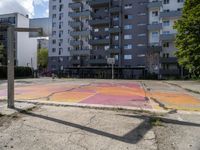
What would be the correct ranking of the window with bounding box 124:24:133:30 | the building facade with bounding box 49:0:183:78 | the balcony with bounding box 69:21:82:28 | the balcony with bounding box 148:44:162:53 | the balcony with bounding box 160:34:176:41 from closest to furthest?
the balcony with bounding box 160:34:176:41
the balcony with bounding box 148:44:162:53
the building facade with bounding box 49:0:183:78
the window with bounding box 124:24:133:30
the balcony with bounding box 69:21:82:28

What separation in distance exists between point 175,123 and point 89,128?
2474 mm

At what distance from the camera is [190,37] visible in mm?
27781

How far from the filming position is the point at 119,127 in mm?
6188

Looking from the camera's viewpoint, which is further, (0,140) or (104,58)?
(104,58)

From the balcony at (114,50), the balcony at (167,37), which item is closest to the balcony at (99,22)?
the balcony at (114,50)

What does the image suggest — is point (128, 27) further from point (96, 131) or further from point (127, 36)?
point (96, 131)

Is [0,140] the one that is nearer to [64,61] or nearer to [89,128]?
[89,128]

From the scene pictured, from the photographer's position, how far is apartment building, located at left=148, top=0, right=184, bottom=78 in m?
57.0

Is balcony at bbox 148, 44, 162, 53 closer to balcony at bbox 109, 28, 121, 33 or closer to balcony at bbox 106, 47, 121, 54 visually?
balcony at bbox 106, 47, 121, 54

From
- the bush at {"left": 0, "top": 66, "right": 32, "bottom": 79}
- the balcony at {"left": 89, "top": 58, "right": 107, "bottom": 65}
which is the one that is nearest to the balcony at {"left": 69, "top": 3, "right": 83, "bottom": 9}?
the balcony at {"left": 89, "top": 58, "right": 107, "bottom": 65}

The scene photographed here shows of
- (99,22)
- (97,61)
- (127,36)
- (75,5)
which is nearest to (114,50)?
(127,36)

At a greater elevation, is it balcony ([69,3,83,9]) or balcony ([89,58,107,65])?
balcony ([69,3,83,9])

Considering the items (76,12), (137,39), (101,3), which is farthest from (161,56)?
(76,12)

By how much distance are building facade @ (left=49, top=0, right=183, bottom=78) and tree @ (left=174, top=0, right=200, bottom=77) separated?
24.8 m
